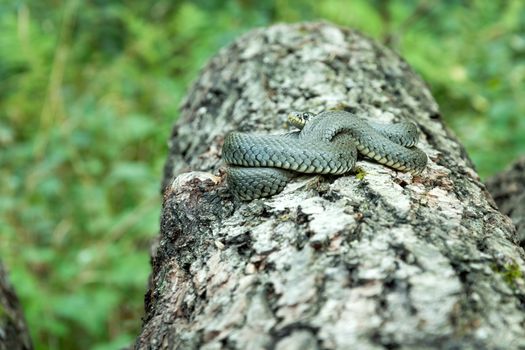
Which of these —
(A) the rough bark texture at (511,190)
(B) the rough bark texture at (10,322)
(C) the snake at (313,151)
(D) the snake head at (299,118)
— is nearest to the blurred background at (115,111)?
(B) the rough bark texture at (10,322)

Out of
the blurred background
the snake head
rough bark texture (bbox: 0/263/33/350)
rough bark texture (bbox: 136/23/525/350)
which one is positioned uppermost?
the blurred background

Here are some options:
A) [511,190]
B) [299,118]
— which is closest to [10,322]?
[299,118]

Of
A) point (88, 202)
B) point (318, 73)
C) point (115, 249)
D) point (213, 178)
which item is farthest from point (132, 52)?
point (213, 178)

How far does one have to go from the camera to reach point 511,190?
4582 mm

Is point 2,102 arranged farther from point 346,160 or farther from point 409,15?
point 346,160

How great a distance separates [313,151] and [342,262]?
1024 mm

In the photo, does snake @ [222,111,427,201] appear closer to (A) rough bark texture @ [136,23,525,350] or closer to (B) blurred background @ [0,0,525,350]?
(A) rough bark texture @ [136,23,525,350]

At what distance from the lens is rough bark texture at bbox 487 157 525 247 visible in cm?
431

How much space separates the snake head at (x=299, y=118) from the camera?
148 inches

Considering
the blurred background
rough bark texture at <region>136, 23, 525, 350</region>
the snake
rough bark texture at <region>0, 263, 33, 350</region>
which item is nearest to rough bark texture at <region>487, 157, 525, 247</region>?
rough bark texture at <region>136, 23, 525, 350</region>

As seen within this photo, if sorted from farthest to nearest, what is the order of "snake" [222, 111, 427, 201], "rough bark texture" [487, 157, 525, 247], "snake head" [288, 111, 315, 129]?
"rough bark texture" [487, 157, 525, 247]
"snake head" [288, 111, 315, 129]
"snake" [222, 111, 427, 201]

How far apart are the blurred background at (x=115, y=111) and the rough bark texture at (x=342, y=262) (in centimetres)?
Result: 276

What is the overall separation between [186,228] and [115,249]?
12.1 feet

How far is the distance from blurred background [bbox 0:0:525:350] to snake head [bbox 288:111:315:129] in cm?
270
